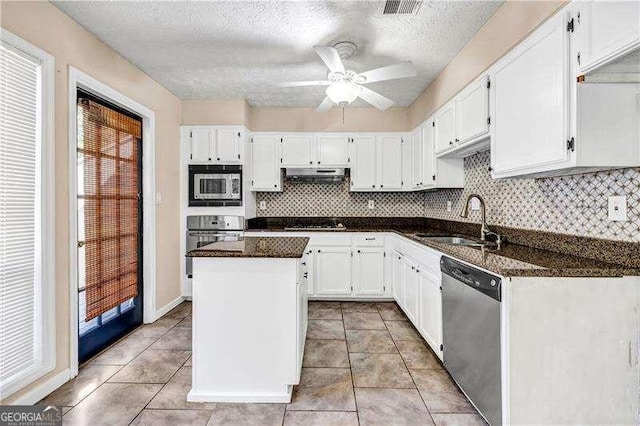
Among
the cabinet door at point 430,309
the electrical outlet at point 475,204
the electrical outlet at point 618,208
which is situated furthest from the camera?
the electrical outlet at point 475,204

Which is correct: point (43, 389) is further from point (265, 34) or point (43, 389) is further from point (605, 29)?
point (605, 29)

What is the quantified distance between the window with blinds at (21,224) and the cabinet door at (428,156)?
133 inches

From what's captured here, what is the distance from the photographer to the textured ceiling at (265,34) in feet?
7.20

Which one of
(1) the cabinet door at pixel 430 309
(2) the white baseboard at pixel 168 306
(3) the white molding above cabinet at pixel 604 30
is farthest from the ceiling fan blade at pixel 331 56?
(2) the white baseboard at pixel 168 306

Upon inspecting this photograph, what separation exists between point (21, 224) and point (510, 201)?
3.45 meters

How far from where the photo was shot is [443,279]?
7.39 feet

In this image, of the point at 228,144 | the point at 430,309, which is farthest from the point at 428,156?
the point at 228,144

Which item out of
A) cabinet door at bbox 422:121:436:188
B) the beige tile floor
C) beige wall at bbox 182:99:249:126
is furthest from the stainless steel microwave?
cabinet door at bbox 422:121:436:188

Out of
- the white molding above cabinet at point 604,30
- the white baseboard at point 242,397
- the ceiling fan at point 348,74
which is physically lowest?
the white baseboard at point 242,397

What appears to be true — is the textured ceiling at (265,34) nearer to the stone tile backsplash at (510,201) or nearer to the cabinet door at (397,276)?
the stone tile backsplash at (510,201)

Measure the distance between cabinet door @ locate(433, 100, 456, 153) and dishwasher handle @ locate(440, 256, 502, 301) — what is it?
4.34 ft

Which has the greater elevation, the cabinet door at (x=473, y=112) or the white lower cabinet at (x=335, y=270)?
the cabinet door at (x=473, y=112)

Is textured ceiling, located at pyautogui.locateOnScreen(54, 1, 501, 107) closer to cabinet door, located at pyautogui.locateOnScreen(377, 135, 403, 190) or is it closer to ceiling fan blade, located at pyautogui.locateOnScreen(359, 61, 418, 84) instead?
ceiling fan blade, located at pyautogui.locateOnScreen(359, 61, 418, 84)

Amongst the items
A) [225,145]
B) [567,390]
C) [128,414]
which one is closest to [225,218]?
[225,145]
